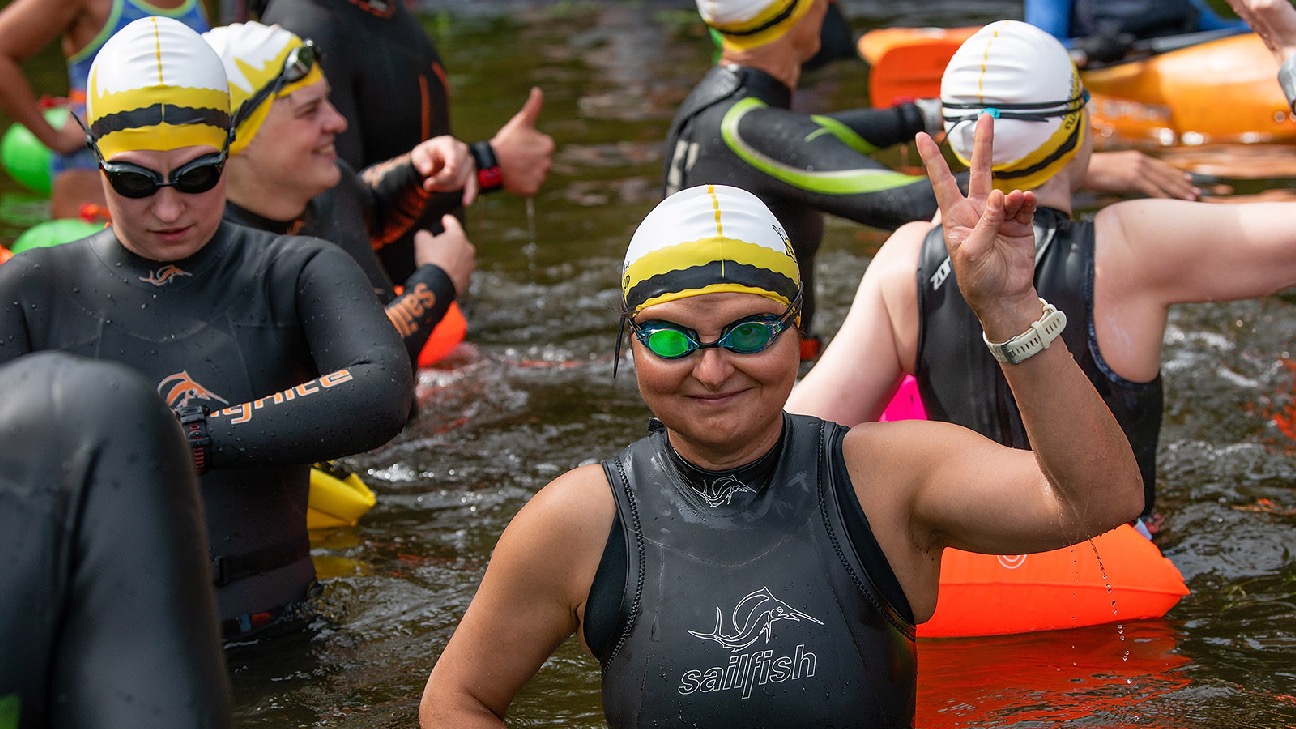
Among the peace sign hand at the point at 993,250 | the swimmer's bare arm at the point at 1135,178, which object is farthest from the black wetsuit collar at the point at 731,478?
the swimmer's bare arm at the point at 1135,178

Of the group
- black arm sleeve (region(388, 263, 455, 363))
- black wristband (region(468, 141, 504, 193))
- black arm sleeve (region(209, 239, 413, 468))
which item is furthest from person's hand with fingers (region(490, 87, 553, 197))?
black arm sleeve (region(209, 239, 413, 468))

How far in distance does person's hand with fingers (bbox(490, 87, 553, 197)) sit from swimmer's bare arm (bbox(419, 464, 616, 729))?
3.13 m

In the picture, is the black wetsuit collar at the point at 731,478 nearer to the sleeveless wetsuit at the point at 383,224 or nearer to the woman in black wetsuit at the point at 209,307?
the woman in black wetsuit at the point at 209,307

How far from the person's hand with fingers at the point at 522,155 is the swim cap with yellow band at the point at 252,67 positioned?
3.98 ft

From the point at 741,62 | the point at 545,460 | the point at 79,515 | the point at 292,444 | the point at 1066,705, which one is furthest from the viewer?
the point at 545,460

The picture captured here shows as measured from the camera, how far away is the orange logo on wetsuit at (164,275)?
11.9ft

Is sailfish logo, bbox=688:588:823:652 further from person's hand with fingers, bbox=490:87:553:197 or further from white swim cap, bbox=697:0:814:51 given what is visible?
person's hand with fingers, bbox=490:87:553:197

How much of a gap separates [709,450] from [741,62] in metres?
2.79

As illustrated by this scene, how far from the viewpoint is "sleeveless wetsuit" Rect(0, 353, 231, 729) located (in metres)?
1.24

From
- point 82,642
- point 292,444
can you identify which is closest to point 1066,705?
point 292,444

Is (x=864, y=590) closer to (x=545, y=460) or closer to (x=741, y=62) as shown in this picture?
(x=741, y=62)

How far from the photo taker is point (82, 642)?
1.27m

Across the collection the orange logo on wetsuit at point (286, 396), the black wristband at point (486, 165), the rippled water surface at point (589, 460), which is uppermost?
the orange logo on wetsuit at point (286, 396)

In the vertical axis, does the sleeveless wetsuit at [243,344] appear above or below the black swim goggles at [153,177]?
below
